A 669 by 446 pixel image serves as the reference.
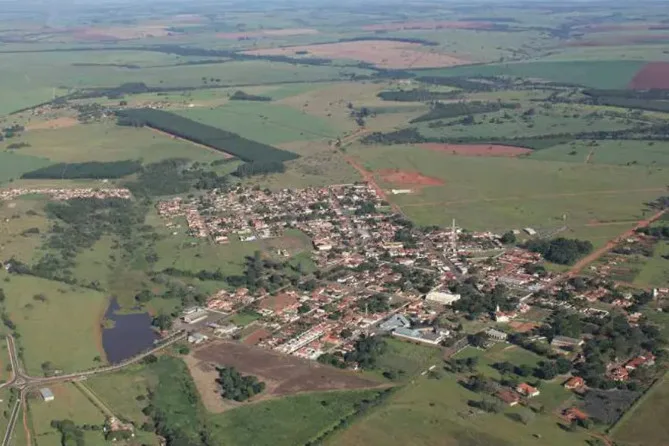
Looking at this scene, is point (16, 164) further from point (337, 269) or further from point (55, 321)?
point (337, 269)

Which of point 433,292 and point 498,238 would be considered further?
point 498,238

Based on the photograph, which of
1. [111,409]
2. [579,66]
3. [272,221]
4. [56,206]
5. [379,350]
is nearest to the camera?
[111,409]

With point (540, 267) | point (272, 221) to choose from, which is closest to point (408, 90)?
point (272, 221)

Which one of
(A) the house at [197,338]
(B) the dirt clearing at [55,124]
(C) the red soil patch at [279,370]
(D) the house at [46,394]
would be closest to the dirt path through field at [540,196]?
(A) the house at [197,338]

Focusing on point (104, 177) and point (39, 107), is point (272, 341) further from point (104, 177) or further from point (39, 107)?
point (39, 107)

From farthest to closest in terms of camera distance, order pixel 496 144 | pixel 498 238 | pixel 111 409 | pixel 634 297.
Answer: pixel 496 144
pixel 498 238
pixel 634 297
pixel 111 409

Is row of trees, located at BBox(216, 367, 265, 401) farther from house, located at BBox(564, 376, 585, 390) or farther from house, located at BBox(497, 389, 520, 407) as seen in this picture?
house, located at BBox(564, 376, 585, 390)
